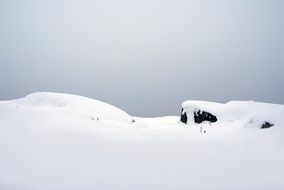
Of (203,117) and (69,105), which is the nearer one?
(203,117)

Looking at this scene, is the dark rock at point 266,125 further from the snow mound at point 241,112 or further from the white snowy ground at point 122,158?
the white snowy ground at point 122,158

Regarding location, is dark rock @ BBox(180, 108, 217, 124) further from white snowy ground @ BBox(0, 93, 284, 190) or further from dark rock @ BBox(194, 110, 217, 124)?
white snowy ground @ BBox(0, 93, 284, 190)

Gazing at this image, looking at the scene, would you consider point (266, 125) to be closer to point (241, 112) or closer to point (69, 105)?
point (241, 112)

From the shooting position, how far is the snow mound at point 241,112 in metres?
14.3

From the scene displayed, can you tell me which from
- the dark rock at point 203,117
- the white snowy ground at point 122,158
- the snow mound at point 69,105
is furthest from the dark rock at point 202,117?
the white snowy ground at point 122,158

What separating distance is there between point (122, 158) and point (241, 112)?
1049cm

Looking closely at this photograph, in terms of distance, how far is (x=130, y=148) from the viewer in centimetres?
921

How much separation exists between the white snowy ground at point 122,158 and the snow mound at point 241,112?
1.53 meters

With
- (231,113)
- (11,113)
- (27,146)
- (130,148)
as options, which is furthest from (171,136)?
(231,113)

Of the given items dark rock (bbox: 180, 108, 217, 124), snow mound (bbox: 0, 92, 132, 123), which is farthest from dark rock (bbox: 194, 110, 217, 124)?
snow mound (bbox: 0, 92, 132, 123)

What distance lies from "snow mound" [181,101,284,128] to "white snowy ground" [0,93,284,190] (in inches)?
60.1

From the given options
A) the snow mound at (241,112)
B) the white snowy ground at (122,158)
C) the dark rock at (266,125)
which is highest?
the snow mound at (241,112)

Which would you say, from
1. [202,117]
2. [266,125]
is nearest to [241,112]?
[202,117]

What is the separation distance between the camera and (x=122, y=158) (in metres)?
8.49
